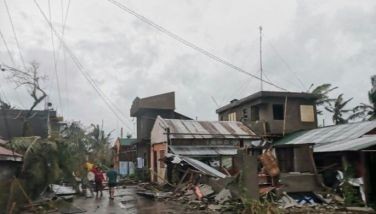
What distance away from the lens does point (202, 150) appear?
26672 millimetres

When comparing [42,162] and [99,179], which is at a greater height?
[42,162]

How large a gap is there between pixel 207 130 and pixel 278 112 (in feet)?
18.6

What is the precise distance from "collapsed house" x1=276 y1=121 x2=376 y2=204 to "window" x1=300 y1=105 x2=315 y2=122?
258 inches

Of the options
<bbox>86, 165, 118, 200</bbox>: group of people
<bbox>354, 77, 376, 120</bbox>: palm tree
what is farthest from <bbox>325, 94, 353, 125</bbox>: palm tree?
<bbox>86, 165, 118, 200</bbox>: group of people

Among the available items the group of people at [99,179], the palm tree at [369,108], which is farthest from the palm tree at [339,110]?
the group of people at [99,179]

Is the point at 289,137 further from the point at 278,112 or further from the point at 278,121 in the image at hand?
the point at 278,112

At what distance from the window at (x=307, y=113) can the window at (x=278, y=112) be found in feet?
5.13

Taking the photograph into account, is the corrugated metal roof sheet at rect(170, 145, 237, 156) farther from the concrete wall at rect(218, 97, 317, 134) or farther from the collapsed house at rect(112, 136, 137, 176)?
the collapsed house at rect(112, 136, 137, 176)

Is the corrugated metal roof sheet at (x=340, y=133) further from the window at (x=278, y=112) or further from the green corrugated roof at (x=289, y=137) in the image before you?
the window at (x=278, y=112)

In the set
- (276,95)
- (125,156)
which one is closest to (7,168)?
(276,95)

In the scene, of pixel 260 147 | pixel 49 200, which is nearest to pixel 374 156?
→ pixel 260 147

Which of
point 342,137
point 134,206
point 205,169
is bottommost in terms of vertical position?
point 134,206

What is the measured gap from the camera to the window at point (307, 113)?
3109 cm

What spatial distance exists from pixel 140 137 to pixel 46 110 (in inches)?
321
